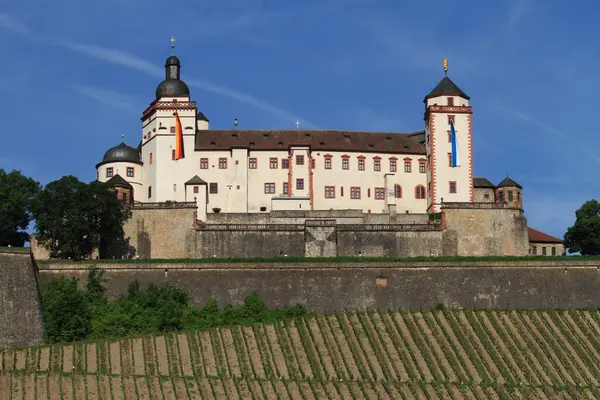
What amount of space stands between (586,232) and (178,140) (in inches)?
1225

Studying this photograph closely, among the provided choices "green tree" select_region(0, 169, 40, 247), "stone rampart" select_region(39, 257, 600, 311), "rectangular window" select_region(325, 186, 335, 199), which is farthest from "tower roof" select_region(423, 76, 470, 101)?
"green tree" select_region(0, 169, 40, 247)

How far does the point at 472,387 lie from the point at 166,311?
18.1 meters

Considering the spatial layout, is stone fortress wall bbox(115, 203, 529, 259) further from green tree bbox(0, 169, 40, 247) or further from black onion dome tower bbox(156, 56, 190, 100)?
black onion dome tower bbox(156, 56, 190, 100)

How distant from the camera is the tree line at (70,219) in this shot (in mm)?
75688

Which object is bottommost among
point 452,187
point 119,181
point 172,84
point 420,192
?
point 420,192

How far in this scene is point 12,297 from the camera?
67062 mm

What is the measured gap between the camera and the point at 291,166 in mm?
90562

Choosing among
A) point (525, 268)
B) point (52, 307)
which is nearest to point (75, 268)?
point (52, 307)

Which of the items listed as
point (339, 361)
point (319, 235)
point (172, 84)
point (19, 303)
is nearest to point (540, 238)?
point (319, 235)

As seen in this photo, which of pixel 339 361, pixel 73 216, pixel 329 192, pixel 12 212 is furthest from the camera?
pixel 329 192

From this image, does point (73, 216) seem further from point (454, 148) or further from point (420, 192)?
point (454, 148)

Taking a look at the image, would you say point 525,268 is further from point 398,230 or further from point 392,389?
point 392,389

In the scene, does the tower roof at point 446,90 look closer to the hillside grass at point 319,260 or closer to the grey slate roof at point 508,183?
the grey slate roof at point 508,183

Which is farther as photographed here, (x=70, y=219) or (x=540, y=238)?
(x=540, y=238)
